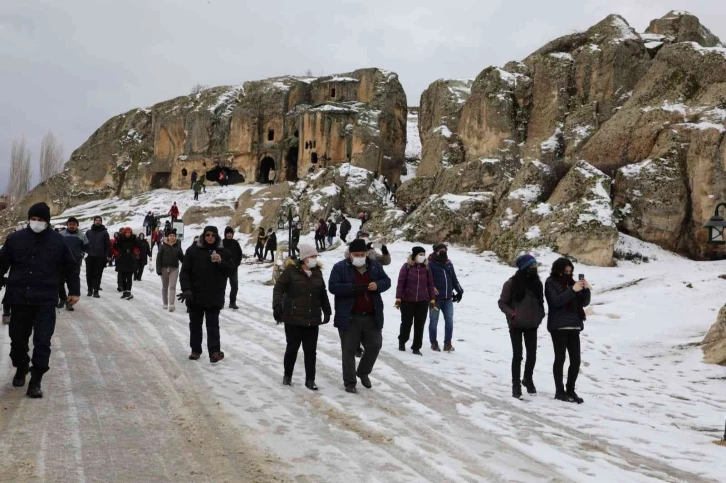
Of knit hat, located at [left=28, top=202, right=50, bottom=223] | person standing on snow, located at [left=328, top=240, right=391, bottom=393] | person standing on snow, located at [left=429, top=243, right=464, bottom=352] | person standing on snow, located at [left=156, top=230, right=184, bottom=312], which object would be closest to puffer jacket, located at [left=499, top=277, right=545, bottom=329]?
person standing on snow, located at [left=328, top=240, right=391, bottom=393]

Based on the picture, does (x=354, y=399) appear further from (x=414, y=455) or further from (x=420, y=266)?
(x=420, y=266)

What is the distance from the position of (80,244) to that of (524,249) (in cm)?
1417

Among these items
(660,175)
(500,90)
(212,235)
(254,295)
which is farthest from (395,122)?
(212,235)

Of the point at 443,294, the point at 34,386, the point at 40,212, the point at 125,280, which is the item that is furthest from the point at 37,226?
the point at 125,280

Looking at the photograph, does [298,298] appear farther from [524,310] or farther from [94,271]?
[94,271]

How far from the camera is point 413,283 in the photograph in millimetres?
9633

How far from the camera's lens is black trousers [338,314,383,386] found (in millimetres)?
6930

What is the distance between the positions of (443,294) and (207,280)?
14.1ft

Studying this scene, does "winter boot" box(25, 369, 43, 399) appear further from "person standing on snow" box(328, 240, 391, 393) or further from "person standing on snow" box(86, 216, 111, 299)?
"person standing on snow" box(86, 216, 111, 299)

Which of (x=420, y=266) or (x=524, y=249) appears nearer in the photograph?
(x=420, y=266)

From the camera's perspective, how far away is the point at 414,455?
4855mm

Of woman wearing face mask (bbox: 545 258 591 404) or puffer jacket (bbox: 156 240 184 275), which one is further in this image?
puffer jacket (bbox: 156 240 184 275)

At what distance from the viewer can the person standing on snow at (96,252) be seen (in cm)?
1380

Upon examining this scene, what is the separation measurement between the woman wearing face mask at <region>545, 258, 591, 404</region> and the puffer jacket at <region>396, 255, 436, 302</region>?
2.60m
